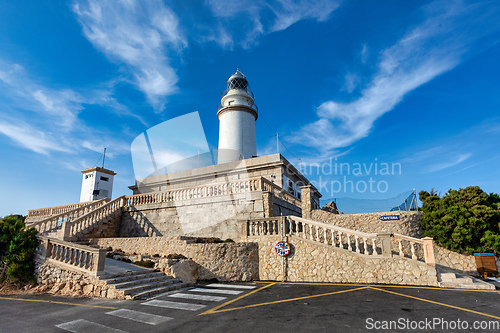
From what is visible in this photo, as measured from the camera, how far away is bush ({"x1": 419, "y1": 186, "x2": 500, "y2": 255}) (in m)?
13.4

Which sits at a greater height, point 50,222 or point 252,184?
point 252,184

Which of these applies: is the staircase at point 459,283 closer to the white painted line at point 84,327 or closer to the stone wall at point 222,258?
the stone wall at point 222,258

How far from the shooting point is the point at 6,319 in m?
6.68

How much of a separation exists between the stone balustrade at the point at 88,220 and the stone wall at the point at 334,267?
10.7 metres

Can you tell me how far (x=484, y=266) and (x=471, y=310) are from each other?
29.4 ft

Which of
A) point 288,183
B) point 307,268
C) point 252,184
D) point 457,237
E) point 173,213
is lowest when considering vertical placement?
point 307,268

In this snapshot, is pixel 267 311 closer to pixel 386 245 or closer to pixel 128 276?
pixel 128 276

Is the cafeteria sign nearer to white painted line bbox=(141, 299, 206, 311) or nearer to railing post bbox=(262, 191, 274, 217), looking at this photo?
railing post bbox=(262, 191, 274, 217)

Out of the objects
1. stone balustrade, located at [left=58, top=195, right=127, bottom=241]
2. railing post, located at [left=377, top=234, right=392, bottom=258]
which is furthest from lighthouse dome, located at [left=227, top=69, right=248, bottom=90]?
railing post, located at [left=377, top=234, right=392, bottom=258]

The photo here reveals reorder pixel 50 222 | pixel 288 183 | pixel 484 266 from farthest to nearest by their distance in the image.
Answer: pixel 288 183 < pixel 50 222 < pixel 484 266

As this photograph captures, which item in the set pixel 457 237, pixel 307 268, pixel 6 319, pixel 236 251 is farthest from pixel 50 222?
pixel 457 237

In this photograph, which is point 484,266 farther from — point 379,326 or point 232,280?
point 232,280

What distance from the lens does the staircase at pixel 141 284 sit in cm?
856

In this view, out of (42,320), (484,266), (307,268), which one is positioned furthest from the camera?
(484,266)
